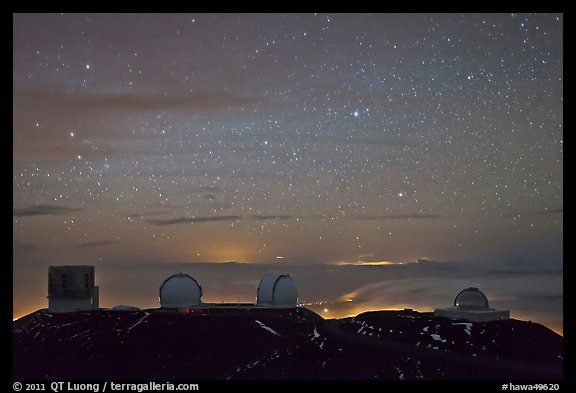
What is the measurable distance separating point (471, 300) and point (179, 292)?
29.2 metres

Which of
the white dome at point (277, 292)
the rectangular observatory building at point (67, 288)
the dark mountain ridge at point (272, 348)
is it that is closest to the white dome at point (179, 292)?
the dark mountain ridge at point (272, 348)

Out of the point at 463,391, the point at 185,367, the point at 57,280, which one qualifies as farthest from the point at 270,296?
the point at 463,391

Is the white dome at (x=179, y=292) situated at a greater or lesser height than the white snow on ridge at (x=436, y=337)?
greater

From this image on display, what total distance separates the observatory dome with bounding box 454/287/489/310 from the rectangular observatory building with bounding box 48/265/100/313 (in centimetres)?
3709

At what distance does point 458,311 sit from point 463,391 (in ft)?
88.5


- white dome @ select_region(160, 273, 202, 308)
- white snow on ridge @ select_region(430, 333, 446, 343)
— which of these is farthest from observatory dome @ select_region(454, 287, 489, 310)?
white dome @ select_region(160, 273, 202, 308)

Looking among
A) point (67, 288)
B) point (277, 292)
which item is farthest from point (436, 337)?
point (67, 288)

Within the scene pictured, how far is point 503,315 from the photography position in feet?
177

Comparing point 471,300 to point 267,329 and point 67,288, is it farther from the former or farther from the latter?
point 67,288

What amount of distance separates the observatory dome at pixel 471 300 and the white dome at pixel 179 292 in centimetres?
2660

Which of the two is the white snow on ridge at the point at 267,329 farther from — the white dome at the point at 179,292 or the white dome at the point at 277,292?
the white dome at the point at 179,292

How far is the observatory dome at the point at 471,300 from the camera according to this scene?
2147 inches

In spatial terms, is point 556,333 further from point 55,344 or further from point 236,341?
point 55,344

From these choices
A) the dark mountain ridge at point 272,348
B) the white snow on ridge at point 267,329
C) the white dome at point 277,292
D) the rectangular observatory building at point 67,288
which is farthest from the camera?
the white dome at point 277,292
